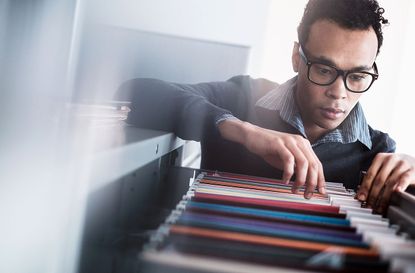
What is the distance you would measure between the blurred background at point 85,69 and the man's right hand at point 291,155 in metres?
0.24

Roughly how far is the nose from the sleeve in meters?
0.17

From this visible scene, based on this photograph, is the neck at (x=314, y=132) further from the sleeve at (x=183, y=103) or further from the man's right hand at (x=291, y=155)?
the man's right hand at (x=291, y=155)

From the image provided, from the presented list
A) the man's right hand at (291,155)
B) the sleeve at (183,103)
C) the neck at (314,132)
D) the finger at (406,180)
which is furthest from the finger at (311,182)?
the neck at (314,132)

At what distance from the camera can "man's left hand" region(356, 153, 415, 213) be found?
56 cm

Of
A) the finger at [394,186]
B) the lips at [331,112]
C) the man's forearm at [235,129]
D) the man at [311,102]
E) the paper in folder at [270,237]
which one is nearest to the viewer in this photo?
the paper in folder at [270,237]

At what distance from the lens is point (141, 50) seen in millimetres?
893

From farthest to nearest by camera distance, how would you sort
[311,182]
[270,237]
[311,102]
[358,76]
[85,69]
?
[311,102] → [358,76] → [85,69] → [311,182] → [270,237]

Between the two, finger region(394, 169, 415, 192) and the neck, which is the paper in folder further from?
the neck

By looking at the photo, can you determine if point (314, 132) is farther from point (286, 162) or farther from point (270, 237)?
point (270, 237)

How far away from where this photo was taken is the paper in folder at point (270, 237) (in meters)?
0.30

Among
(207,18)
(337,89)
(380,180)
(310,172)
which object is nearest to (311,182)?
(310,172)

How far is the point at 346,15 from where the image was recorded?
2.84ft

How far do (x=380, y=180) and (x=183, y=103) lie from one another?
0.41 metres

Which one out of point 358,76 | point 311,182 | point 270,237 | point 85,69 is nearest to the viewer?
point 270,237
